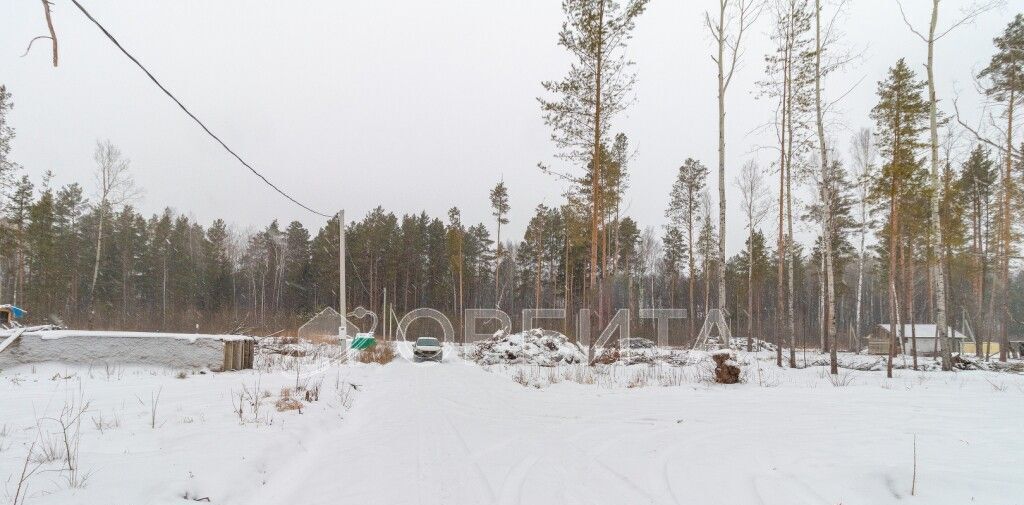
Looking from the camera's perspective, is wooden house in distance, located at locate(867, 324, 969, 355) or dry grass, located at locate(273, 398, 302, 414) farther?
wooden house in distance, located at locate(867, 324, 969, 355)

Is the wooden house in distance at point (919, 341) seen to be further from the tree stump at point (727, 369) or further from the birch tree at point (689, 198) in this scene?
the tree stump at point (727, 369)

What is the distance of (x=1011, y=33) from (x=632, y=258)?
28.2m

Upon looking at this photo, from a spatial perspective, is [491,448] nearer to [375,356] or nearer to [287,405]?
[287,405]

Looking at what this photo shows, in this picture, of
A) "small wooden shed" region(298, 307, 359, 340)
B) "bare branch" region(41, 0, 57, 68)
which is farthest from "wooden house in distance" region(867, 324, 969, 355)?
"bare branch" region(41, 0, 57, 68)

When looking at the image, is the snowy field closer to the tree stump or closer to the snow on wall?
the snow on wall

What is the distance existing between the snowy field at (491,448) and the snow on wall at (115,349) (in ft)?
5.07

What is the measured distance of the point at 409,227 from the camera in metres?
45.3

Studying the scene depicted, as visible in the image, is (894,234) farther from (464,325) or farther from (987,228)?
(464,325)

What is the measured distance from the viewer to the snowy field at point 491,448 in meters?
3.13

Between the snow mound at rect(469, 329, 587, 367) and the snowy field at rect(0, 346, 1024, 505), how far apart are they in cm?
1163

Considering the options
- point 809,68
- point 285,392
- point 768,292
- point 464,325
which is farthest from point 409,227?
point 768,292

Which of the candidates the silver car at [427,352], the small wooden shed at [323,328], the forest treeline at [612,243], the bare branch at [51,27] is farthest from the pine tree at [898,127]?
the small wooden shed at [323,328]

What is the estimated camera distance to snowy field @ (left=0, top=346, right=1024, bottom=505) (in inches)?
123

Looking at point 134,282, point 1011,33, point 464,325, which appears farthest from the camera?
point 134,282
